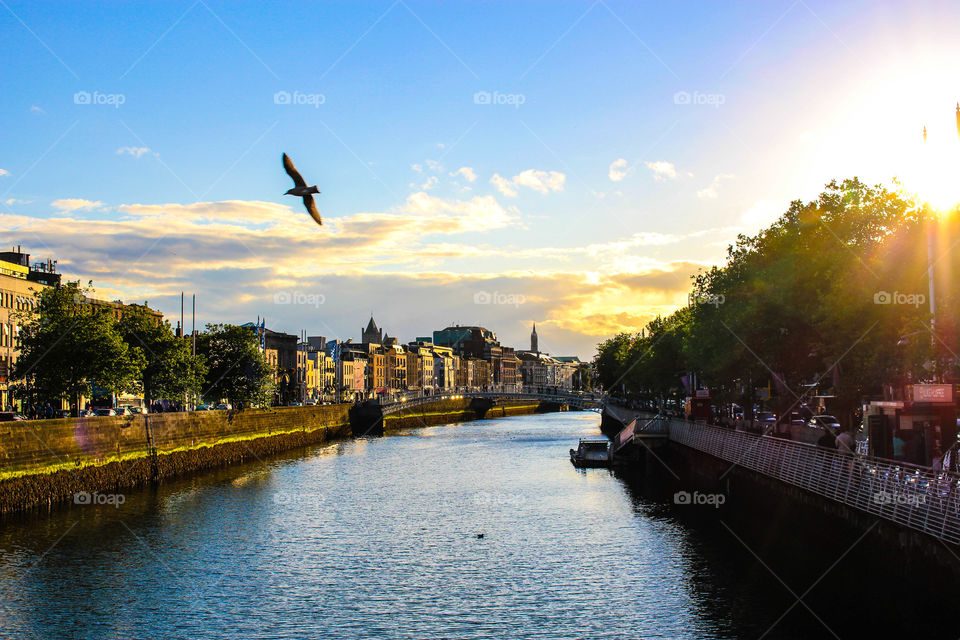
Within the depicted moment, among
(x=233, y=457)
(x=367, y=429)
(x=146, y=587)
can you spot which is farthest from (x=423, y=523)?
(x=367, y=429)

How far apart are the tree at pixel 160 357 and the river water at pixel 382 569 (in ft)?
57.7

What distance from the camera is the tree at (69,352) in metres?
55.2

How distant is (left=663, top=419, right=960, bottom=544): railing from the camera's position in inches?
917

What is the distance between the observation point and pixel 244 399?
82.5 m

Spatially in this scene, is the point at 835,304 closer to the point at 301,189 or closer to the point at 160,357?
the point at 301,189

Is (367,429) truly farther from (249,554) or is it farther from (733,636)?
(733,636)

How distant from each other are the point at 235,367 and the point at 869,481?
64.5 metres

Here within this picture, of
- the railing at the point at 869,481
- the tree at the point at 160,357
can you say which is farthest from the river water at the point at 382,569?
the tree at the point at 160,357

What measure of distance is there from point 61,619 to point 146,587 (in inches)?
143

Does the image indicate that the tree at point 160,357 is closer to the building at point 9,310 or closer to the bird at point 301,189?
the building at point 9,310

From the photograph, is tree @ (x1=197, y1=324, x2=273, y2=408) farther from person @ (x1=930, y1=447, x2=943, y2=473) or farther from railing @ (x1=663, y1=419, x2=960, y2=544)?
person @ (x1=930, y1=447, x2=943, y2=473)

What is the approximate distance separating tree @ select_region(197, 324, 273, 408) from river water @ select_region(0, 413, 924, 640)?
30299mm

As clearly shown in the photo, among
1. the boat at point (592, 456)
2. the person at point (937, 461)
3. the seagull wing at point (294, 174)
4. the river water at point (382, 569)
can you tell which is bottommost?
the river water at point (382, 569)

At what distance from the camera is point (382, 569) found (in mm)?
32000
